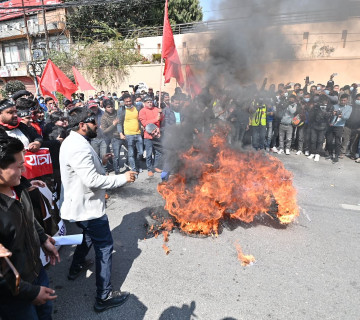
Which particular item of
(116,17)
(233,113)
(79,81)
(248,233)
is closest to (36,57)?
(116,17)

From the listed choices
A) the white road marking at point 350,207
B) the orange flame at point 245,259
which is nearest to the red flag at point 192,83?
the white road marking at point 350,207

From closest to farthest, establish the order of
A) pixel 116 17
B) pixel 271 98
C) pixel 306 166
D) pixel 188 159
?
pixel 188 159
pixel 306 166
pixel 271 98
pixel 116 17

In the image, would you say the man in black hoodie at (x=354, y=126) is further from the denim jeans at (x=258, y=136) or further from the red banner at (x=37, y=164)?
the red banner at (x=37, y=164)

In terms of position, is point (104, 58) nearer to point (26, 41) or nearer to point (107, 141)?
point (107, 141)

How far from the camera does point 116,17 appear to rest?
72.8 feet

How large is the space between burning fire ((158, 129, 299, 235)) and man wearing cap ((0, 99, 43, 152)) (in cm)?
209

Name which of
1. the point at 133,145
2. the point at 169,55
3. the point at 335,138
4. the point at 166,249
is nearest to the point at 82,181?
the point at 166,249

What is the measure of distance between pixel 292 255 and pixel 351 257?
80 cm

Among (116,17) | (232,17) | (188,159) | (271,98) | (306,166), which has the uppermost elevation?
(116,17)

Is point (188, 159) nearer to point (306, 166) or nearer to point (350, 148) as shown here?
point (306, 166)

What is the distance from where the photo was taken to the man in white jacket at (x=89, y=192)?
8.43 ft

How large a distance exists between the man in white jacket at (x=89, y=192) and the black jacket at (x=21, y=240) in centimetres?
84

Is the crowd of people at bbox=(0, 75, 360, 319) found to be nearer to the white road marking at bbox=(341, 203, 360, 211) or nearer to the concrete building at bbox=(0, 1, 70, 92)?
the white road marking at bbox=(341, 203, 360, 211)

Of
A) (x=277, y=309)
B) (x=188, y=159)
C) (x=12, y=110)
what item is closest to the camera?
(x=277, y=309)
